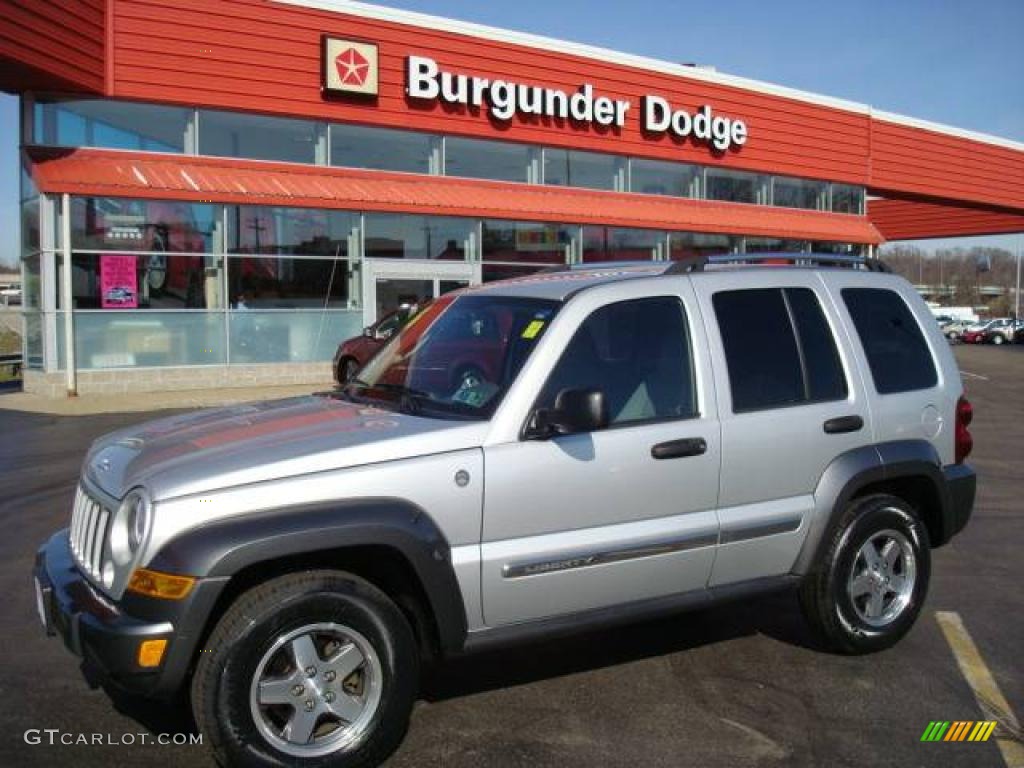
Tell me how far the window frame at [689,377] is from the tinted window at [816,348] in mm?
676

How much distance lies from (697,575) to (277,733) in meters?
1.79

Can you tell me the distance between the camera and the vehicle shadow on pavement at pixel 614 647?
14.3ft

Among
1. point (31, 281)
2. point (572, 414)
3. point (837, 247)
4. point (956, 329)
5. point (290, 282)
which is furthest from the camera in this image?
point (956, 329)

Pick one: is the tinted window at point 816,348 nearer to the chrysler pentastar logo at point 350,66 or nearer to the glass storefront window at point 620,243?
the chrysler pentastar logo at point 350,66

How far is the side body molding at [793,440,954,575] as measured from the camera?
4.39 metres

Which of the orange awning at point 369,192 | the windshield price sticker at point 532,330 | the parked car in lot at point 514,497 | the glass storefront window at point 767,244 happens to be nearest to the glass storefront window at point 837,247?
the glass storefront window at point 767,244

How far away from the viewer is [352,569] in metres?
3.53

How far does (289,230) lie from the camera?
18.3 meters

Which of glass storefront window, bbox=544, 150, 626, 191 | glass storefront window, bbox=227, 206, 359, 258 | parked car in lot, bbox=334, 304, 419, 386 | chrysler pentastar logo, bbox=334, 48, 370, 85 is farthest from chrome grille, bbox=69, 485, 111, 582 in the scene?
glass storefront window, bbox=544, 150, 626, 191

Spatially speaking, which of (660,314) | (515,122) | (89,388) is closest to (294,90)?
(515,122)

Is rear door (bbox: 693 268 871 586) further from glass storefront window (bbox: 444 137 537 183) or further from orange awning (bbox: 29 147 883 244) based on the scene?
glass storefront window (bbox: 444 137 537 183)

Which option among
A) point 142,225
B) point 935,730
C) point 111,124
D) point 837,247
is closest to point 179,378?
point 142,225

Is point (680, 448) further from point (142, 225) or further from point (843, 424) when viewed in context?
point (142, 225)

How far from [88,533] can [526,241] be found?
18.2m
